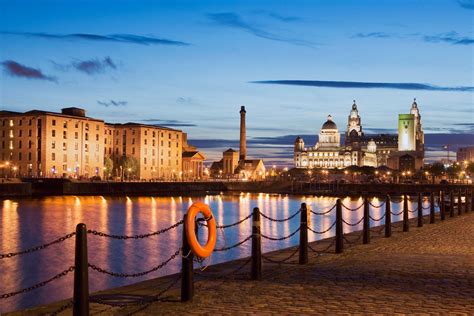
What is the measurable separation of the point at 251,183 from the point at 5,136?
54687 millimetres

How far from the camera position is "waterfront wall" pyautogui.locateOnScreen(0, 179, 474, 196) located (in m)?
98.0

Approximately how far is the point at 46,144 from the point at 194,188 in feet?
103

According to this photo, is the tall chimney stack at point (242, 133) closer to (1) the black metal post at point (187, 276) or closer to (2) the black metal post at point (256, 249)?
(2) the black metal post at point (256, 249)

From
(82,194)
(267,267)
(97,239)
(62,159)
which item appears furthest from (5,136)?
(267,267)

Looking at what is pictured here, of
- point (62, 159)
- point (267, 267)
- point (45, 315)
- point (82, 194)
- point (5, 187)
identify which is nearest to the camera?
point (45, 315)

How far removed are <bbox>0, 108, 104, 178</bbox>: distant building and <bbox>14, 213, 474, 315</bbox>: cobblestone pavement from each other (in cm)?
11898

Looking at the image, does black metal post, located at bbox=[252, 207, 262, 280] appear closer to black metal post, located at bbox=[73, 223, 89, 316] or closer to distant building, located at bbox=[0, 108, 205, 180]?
black metal post, located at bbox=[73, 223, 89, 316]

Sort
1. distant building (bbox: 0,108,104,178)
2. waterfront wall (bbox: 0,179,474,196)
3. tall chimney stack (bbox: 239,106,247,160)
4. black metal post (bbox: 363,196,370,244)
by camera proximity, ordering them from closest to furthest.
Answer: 1. black metal post (bbox: 363,196,370,244)
2. waterfront wall (bbox: 0,179,474,196)
3. distant building (bbox: 0,108,104,178)
4. tall chimney stack (bbox: 239,106,247,160)

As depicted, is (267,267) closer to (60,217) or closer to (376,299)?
(376,299)

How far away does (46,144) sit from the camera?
128 metres

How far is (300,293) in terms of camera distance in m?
10.8

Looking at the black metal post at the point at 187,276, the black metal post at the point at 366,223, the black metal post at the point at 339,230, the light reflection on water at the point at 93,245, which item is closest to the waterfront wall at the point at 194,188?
the light reflection on water at the point at 93,245

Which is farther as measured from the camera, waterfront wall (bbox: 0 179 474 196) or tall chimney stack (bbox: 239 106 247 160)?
tall chimney stack (bbox: 239 106 247 160)

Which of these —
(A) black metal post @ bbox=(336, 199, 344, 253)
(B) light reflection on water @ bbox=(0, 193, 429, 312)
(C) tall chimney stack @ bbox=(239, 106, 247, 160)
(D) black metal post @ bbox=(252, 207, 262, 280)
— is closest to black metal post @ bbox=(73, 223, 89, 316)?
(D) black metal post @ bbox=(252, 207, 262, 280)
